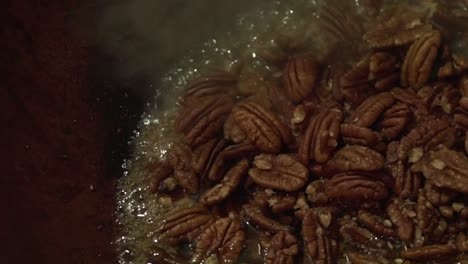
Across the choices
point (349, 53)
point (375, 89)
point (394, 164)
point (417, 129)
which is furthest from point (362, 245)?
point (349, 53)

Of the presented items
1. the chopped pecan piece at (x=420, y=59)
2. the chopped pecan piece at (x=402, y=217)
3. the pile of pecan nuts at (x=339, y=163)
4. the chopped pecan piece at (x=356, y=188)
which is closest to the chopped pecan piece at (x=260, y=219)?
the pile of pecan nuts at (x=339, y=163)

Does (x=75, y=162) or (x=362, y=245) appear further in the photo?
(x=75, y=162)

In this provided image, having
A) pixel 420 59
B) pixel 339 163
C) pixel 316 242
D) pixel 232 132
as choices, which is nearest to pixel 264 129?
pixel 232 132

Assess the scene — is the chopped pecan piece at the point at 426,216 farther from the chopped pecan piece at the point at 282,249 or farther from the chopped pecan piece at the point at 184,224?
the chopped pecan piece at the point at 184,224

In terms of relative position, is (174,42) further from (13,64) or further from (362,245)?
(362,245)

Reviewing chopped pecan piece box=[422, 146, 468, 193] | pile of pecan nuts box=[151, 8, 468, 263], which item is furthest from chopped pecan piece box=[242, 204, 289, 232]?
chopped pecan piece box=[422, 146, 468, 193]

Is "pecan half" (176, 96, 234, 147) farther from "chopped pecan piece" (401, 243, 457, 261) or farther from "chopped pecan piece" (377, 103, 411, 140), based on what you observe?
"chopped pecan piece" (401, 243, 457, 261)
